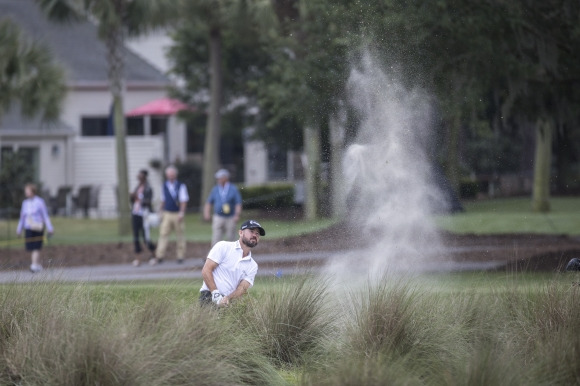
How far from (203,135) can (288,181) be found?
161 inches

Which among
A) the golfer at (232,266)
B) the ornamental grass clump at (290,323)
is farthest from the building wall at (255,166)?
the ornamental grass clump at (290,323)

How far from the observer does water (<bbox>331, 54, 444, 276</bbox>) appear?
14914 millimetres

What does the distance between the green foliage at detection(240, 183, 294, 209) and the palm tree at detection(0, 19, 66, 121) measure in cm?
725

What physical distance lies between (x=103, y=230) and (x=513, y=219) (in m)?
11.1

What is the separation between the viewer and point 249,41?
3178cm

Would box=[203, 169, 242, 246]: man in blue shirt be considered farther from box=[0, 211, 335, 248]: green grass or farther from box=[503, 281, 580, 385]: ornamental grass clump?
box=[503, 281, 580, 385]: ornamental grass clump

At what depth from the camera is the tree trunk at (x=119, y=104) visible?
1097 inches

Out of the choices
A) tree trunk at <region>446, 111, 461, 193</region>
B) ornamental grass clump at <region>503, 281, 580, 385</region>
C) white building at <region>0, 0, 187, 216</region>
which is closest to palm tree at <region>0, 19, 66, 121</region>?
white building at <region>0, 0, 187, 216</region>

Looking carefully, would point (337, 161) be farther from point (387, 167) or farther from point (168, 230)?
Result: point (387, 167)

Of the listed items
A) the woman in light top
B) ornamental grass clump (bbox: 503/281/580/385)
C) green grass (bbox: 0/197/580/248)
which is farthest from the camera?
green grass (bbox: 0/197/580/248)

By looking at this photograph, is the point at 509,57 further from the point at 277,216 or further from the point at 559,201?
the point at 559,201

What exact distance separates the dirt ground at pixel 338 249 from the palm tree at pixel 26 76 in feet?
12.2

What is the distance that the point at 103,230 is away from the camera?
29.8 meters

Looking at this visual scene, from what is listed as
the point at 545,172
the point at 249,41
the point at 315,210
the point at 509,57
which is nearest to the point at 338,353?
the point at 509,57
